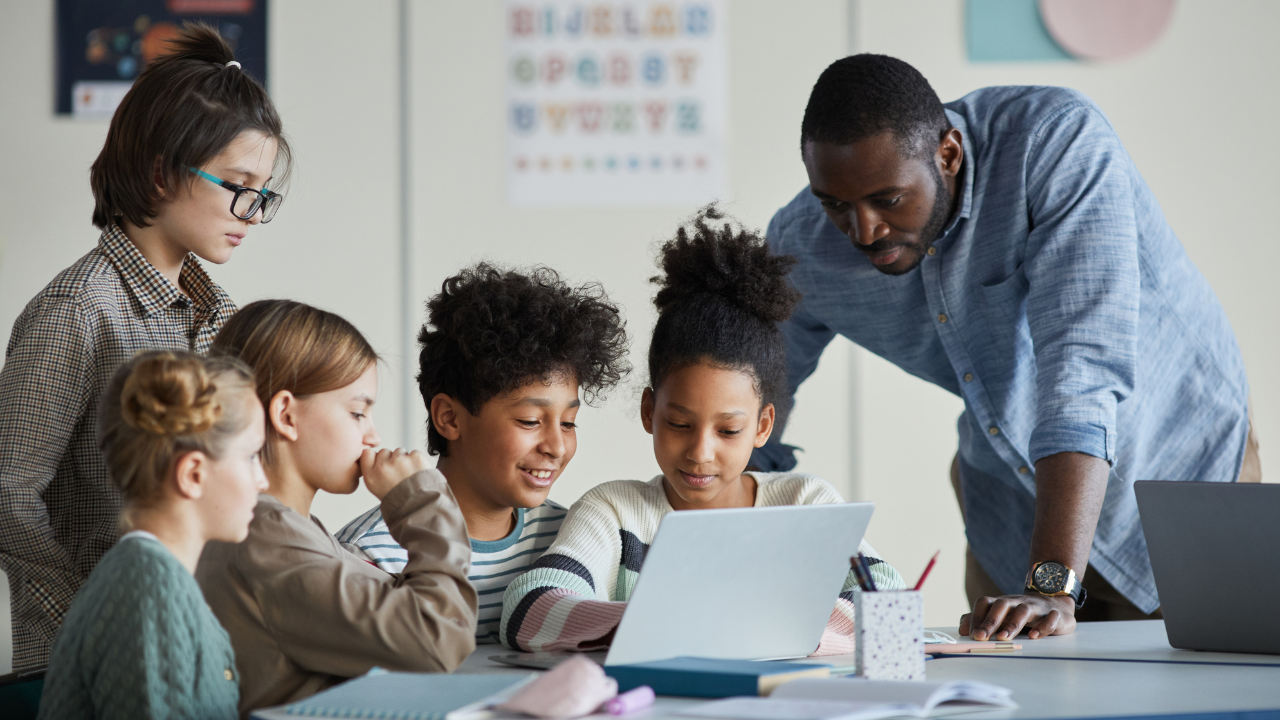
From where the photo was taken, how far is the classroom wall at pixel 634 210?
9.31 feet

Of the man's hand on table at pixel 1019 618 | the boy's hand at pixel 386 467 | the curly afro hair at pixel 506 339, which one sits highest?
the curly afro hair at pixel 506 339

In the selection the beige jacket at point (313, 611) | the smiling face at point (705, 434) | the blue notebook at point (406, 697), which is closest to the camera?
the blue notebook at point (406, 697)

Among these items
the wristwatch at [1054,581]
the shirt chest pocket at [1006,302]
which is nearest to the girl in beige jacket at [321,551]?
the wristwatch at [1054,581]

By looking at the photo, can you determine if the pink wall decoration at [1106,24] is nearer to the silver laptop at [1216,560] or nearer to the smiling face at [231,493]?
the silver laptop at [1216,560]

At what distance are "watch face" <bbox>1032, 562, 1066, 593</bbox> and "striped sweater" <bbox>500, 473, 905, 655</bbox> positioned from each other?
0.17 meters

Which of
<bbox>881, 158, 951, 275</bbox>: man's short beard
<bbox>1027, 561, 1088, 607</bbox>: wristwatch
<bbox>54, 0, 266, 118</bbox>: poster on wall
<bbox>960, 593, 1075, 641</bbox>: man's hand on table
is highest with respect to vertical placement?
<bbox>54, 0, 266, 118</bbox>: poster on wall

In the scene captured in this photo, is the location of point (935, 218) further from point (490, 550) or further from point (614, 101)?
point (614, 101)

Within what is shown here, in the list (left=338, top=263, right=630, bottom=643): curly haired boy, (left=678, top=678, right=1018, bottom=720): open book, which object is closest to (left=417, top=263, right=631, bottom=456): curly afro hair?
(left=338, top=263, right=630, bottom=643): curly haired boy

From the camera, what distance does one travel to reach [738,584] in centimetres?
107

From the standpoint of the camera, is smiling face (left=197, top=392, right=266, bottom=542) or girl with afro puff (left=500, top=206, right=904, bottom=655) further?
girl with afro puff (left=500, top=206, right=904, bottom=655)

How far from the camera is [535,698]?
825 mm

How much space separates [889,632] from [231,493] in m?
0.60

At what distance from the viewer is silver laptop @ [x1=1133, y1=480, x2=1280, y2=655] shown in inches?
47.3

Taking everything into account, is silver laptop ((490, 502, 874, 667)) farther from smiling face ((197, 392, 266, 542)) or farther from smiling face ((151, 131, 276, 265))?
smiling face ((151, 131, 276, 265))
